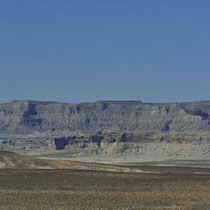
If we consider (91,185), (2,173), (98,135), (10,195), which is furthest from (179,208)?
(98,135)

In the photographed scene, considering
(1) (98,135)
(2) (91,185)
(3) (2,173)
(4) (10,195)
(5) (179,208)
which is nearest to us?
(5) (179,208)

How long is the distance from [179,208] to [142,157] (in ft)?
279

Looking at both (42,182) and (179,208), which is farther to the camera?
(42,182)

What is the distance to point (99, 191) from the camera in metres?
57.6

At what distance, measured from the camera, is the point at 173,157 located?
12912 centimetres

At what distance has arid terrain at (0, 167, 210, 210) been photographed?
47500 millimetres

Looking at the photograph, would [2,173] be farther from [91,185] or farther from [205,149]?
[205,149]

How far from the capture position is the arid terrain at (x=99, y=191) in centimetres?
4750

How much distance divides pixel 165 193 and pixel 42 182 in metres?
12.9

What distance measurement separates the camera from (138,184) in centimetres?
6494

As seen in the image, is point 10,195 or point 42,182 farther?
point 42,182

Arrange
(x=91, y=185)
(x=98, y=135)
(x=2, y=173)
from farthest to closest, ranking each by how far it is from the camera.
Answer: (x=98, y=135) → (x=2, y=173) → (x=91, y=185)

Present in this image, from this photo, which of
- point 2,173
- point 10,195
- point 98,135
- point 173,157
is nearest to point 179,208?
point 10,195

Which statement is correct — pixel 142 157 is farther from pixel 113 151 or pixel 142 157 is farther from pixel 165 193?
pixel 165 193
